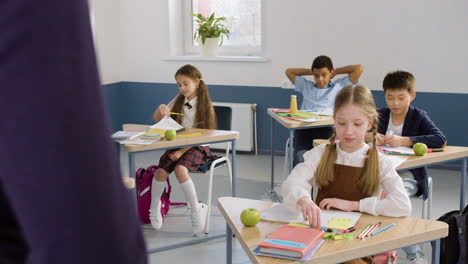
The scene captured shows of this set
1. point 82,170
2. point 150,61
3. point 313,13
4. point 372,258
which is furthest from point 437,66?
point 82,170

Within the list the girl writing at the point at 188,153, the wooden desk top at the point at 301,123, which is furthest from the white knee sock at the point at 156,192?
the wooden desk top at the point at 301,123

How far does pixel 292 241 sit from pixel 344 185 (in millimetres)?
619

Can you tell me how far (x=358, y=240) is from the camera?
1650 millimetres

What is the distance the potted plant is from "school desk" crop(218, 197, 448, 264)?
3838 millimetres

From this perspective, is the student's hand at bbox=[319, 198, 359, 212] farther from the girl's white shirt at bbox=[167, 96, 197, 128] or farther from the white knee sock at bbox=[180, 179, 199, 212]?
the girl's white shirt at bbox=[167, 96, 197, 128]

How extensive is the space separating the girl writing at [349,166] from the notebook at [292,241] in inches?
12.1

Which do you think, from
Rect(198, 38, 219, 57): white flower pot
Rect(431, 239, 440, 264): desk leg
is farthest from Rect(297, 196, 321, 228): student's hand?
Rect(198, 38, 219, 57): white flower pot

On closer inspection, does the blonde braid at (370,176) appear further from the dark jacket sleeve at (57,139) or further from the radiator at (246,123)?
the radiator at (246,123)

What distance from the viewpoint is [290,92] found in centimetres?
534

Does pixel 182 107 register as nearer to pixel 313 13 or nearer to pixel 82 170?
pixel 313 13

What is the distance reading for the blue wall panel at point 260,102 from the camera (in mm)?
4844

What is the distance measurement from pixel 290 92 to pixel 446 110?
1461mm

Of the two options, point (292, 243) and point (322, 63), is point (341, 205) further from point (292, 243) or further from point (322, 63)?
point (322, 63)

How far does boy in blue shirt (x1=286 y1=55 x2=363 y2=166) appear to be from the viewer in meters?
3.91
